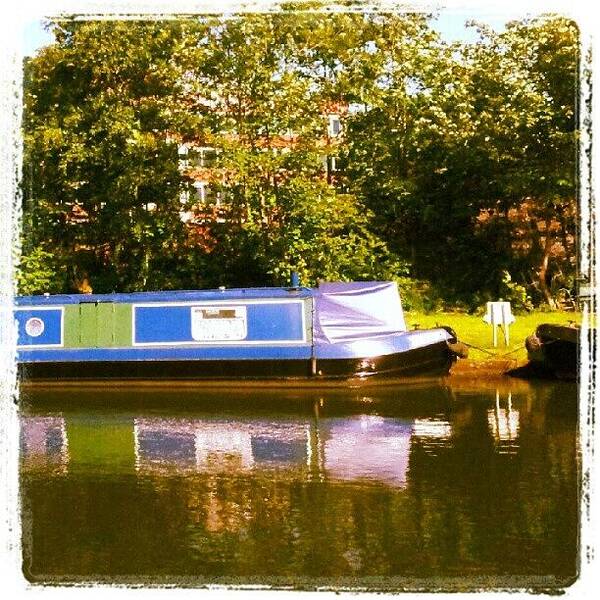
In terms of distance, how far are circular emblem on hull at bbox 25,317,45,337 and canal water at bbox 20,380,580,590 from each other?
1816mm

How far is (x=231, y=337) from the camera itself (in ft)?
44.5

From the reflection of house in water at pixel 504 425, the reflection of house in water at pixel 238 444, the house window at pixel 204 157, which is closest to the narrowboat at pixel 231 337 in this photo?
the reflection of house in water at pixel 504 425

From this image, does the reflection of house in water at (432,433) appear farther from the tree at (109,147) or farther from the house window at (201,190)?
the house window at (201,190)

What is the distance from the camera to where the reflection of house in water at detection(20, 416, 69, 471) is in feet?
30.2

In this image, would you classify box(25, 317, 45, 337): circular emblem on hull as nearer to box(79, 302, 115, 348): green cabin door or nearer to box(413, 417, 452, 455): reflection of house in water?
box(79, 302, 115, 348): green cabin door

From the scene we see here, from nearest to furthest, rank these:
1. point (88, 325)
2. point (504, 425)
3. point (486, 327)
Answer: point (504, 425) → point (88, 325) → point (486, 327)

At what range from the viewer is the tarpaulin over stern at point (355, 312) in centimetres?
1345

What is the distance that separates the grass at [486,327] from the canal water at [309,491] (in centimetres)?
186

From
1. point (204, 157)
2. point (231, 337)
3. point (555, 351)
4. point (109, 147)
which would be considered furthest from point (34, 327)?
point (555, 351)

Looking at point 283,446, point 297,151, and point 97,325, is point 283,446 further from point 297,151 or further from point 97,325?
point 297,151

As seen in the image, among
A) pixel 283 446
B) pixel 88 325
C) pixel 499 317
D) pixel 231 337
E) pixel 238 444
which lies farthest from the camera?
pixel 499 317

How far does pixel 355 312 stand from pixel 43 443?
5.23 m

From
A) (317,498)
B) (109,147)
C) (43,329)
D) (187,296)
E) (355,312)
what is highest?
(109,147)

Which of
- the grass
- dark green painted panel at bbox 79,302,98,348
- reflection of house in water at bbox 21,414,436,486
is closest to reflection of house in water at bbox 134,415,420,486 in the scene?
reflection of house in water at bbox 21,414,436,486
